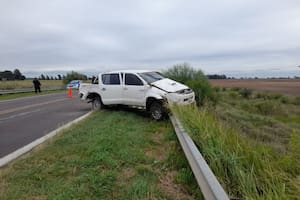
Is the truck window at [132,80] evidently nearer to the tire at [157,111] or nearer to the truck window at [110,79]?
the truck window at [110,79]

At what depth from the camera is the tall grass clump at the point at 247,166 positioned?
8.95 feet

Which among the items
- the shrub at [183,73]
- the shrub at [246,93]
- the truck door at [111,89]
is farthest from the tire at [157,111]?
the shrub at [246,93]

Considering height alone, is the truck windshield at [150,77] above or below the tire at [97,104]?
above

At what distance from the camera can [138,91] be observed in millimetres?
10773

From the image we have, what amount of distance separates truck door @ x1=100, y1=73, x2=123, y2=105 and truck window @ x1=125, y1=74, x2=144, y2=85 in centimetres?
46

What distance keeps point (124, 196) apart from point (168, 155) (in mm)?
2028

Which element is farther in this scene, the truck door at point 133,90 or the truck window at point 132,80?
the truck window at point 132,80

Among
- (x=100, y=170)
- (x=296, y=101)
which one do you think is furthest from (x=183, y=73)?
(x=296, y=101)

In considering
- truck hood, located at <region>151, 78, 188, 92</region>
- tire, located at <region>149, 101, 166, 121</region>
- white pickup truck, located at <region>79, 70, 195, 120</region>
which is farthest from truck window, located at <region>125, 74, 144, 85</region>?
tire, located at <region>149, 101, 166, 121</region>

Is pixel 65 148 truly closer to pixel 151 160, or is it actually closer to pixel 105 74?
pixel 151 160

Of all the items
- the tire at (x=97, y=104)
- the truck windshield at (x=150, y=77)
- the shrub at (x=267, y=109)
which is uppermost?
the truck windshield at (x=150, y=77)

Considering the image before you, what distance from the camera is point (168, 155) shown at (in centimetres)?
555

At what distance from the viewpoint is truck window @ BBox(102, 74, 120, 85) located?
11922mm

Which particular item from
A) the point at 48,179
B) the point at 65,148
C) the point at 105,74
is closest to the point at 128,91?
the point at 105,74
